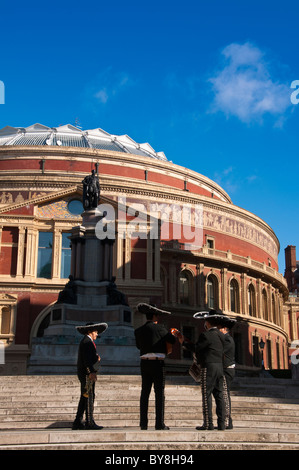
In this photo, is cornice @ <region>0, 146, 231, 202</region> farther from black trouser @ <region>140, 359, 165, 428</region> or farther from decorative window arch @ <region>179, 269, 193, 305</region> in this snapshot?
black trouser @ <region>140, 359, 165, 428</region>

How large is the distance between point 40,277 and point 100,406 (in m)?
26.0

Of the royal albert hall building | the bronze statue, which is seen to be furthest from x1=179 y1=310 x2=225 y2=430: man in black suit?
the royal albert hall building

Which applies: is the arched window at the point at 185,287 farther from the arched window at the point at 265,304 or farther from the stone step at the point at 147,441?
the stone step at the point at 147,441

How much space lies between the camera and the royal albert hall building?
1524 inches

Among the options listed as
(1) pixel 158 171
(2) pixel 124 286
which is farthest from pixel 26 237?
(1) pixel 158 171

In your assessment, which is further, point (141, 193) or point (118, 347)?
point (141, 193)

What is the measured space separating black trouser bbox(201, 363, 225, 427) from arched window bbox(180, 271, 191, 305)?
3720 centimetres

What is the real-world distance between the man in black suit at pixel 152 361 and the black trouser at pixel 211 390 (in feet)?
2.43

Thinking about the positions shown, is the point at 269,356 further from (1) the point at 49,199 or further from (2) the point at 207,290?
(1) the point at 49,199

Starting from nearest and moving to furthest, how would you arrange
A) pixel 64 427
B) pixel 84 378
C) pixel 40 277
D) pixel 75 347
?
pixel 84 378, pixel 64 427, pixel 75 347, pixel 40 277

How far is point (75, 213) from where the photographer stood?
132 ft

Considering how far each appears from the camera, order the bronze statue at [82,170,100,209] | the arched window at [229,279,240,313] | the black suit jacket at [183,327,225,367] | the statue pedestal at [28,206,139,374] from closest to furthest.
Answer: the black suit jacket at [183,327,225,367] → the statue pedestal at [28,206,139,374] → the bronze statue at [82,170,100,209] → the arched window at [229,279,240,313]

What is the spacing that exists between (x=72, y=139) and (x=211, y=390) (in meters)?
54.5

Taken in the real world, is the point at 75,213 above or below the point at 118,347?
above
